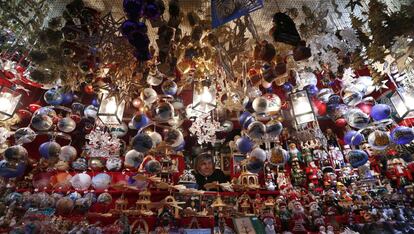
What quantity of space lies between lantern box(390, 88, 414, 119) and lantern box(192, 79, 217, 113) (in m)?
1.89

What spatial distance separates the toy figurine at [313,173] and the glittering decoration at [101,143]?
3163 millimetres

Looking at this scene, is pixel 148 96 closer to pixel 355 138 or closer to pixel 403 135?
pixel 355 138

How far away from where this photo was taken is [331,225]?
337cm

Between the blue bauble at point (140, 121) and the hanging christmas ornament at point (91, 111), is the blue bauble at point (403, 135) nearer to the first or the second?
the blue bauble at point (140, 121)

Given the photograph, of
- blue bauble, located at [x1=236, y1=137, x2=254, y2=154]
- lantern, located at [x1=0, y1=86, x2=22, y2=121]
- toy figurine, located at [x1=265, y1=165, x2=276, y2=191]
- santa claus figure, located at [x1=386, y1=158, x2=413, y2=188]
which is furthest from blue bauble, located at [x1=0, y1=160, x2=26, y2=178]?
santa claus figure, located at [x1=386, y1=158, x2=413, y2=188]

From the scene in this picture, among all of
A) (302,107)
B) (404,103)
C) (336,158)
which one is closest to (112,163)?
(302,107)

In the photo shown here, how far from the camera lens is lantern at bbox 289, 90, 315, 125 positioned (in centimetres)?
240

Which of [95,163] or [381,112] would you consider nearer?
[381,112]

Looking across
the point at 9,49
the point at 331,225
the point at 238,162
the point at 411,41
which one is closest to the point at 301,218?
the point at 331,225

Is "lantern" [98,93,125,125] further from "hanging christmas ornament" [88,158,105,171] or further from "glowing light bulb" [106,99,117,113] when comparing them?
"hanging christmas ornament" [88,158,105,171]

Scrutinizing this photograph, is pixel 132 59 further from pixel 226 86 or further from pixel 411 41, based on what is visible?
pixel 411 41

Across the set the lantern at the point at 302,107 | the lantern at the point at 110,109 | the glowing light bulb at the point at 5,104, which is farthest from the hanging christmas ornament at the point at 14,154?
the lantern at the point at 302,107

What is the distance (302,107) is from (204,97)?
0.96 metres

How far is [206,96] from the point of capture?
236 cm
